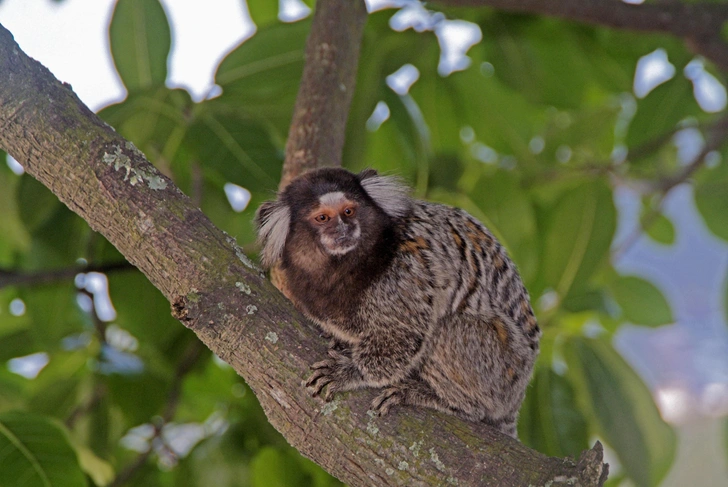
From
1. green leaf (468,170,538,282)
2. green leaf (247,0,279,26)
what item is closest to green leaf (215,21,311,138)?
green leaf (247,0,279,26)

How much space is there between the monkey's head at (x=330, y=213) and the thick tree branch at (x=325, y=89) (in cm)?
11

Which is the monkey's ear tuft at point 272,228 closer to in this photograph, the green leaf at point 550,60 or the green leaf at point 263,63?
the green leaf at point 263,63

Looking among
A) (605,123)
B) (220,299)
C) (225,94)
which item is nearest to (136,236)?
(220,299)

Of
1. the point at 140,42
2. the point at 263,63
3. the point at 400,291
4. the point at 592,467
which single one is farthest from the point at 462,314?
the point at 140,42

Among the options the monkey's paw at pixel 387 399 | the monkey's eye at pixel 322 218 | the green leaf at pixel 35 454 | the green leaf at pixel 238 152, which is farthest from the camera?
the green leaf at pixel 238 152

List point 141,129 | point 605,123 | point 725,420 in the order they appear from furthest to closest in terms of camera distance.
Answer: point 725,420 < point 605,123 < point 141,129

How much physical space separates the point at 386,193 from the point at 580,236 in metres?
0.76

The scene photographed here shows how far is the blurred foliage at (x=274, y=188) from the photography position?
2.20 m

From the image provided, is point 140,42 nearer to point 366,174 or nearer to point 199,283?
point 366,174

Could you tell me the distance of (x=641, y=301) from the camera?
2863 mm

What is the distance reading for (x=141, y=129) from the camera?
220 centimetres

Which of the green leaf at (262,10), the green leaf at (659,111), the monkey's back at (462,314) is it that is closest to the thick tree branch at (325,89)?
the monkey's back at (462,314)

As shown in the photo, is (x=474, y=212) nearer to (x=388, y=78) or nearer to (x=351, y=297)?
(x=388, y=78)

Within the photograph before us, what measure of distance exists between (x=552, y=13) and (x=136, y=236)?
1721mm
